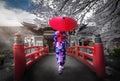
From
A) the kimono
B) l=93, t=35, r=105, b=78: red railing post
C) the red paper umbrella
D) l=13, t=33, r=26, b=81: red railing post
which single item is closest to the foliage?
l=93, t=35, r=105, b=78: red railing post

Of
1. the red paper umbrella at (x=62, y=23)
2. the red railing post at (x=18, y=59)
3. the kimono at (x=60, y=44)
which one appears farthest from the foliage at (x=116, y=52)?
the red railing post at (x=18, y=59)

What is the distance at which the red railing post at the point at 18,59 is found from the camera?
4130 mm

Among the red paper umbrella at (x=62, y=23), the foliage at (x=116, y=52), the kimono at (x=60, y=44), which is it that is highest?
the red paper umbrella at (x=62, y=23)

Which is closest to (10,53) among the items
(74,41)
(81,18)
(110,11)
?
(74,41)

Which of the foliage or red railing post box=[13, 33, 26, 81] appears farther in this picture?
the foliage

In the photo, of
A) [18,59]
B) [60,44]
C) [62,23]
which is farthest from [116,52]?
[18,59]

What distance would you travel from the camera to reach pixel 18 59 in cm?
419

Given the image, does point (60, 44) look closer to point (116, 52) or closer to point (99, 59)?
point (99, 59)

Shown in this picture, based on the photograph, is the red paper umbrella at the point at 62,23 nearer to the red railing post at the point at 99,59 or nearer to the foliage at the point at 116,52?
the red railing post at the point at 99,59

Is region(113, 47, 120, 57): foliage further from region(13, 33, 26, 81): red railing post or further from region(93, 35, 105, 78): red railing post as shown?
region(13, 33, 26, 81): red railing post

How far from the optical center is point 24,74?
4344mm

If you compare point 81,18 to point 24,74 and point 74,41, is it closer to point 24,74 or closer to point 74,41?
point 24,74

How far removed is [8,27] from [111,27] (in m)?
14.7

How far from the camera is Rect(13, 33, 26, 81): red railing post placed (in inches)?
163
